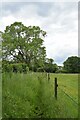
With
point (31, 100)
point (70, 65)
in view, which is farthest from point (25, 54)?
point (31, 100)

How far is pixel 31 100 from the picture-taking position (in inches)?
137

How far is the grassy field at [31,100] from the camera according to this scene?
3293mm

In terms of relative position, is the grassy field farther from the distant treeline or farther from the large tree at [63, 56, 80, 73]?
the large tree at [63, 56, 80, 73]

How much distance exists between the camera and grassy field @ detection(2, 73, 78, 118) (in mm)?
3293

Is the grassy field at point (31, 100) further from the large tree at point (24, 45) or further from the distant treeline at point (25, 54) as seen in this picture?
the large tree at point (24, 45)

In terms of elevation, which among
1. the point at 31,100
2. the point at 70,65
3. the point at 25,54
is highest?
the point at 25,54

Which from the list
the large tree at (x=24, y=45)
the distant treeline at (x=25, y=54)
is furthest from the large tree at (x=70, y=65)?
the large tree at (x=24, y=45)

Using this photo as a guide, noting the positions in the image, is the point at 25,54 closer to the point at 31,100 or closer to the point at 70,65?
the point at 70,65

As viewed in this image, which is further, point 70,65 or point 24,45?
point 24,45

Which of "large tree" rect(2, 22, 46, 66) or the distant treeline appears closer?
the distant treeline

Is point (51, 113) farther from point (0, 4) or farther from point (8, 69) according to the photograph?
point (0, 4)

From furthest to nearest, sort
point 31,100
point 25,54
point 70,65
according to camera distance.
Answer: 1. point 25,54
2. point 70,65
3. point 31,100

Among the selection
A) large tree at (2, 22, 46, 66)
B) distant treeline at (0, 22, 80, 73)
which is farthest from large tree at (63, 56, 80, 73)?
large tree at (2, 22, 46, 66)

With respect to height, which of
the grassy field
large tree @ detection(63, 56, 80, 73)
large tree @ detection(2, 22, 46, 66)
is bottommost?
the grassy field
